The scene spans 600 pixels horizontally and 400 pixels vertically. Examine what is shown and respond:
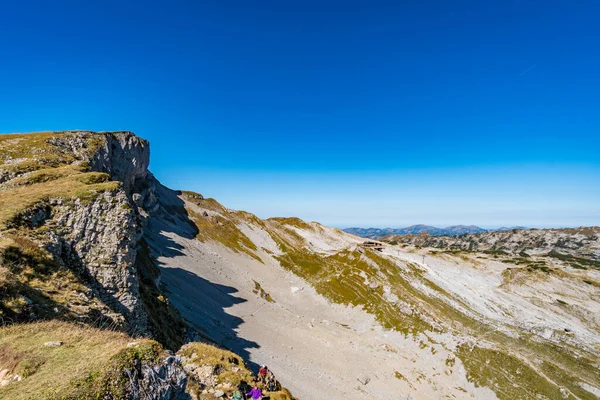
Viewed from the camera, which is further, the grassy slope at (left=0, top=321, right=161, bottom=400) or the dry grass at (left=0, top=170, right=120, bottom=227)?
the dry grass at (left=0, top=170, right=120, bottom=227)

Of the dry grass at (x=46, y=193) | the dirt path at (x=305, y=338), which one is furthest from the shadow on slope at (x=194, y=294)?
the dry grass at (x=46, y=193)

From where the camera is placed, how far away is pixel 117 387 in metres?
10.1

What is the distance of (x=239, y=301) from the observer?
79.6m

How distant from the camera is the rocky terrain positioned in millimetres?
17547

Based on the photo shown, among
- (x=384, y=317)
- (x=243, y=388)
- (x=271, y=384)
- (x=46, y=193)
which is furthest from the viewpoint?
(x=384, y=317)

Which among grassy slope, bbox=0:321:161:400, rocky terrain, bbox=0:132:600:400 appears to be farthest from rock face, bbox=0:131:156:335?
grassy slope, bbox=0:321:161:400

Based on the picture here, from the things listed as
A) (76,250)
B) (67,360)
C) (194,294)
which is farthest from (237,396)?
(194,294)


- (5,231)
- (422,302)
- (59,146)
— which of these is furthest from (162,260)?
(422,302)

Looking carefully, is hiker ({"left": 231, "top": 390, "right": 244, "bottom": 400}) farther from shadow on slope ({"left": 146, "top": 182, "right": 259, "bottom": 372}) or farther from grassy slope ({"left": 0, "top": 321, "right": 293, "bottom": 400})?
shadow on slope ({"left": 146, "top": 182, "right": 259, "bottom": 372})

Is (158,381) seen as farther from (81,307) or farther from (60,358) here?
(81,307)

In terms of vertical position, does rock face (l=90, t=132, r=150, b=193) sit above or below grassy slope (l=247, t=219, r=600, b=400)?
above

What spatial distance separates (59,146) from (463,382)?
107025mm

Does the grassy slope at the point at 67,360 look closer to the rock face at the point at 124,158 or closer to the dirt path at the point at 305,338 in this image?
the dirt path at the point at 305,338

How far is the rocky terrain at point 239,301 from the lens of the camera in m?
17.5
